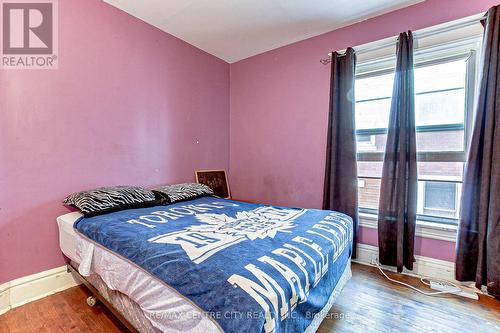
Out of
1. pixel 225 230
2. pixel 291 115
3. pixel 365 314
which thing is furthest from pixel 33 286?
pixel 291 115

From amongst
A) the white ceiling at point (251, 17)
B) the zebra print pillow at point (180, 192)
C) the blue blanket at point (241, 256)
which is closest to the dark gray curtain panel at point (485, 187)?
the white ceiling at point (251, 17)

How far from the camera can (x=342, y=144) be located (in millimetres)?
2279

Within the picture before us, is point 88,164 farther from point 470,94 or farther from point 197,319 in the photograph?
point 470,94

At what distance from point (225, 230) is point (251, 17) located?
2024 millimetres

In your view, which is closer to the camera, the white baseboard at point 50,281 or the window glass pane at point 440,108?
the white baseboard at point 50,281

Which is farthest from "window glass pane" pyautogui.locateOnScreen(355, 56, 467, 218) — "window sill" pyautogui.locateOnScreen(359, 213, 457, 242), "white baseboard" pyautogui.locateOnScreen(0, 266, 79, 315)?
"white baseboard" pyautogui.locateOnScreen(0, 266, 79, 315)

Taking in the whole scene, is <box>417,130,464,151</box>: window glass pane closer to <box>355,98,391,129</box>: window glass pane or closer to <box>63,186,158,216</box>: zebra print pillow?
<box>355,98,391,129</box>: window glass pane

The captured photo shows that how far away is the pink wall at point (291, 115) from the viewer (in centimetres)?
209

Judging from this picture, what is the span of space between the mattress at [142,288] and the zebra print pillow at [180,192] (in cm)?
70

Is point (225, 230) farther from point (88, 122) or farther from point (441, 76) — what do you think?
point (441, 76)

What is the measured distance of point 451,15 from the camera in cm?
183

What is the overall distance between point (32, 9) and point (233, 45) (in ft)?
5.91

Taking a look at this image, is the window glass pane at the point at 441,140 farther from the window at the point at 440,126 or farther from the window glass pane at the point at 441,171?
the window glass pane at the point at 441,171

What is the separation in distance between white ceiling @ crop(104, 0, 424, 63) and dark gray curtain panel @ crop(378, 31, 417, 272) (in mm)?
553
